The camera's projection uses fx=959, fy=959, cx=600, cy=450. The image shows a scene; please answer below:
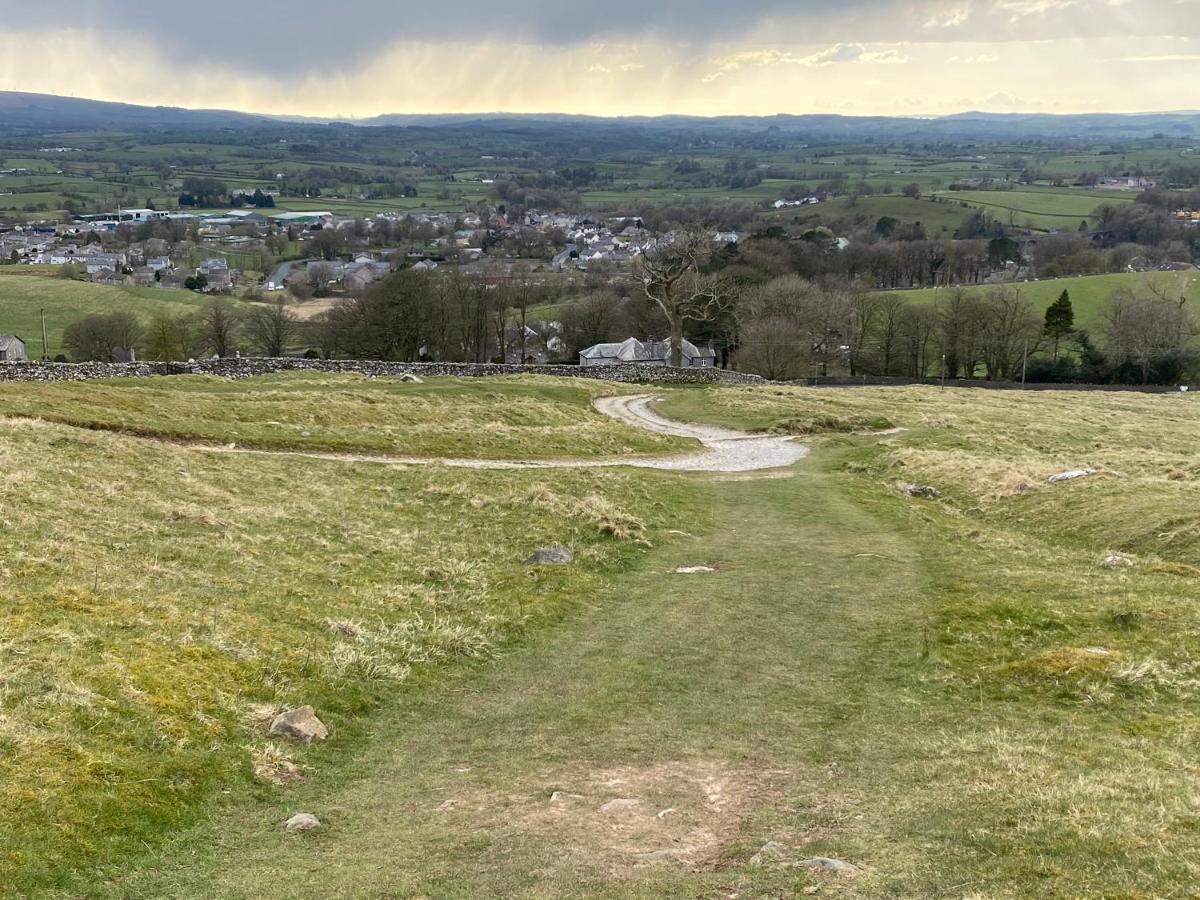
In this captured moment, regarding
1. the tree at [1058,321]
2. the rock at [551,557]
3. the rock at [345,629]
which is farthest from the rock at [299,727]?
the tree at [1058,321]

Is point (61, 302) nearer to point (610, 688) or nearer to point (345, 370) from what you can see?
point (345, 370)

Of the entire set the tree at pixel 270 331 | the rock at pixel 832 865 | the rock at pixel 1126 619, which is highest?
the rock at pixel 832 865

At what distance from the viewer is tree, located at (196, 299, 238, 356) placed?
9612 cm

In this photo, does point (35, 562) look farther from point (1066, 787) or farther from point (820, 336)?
point (820, 336)

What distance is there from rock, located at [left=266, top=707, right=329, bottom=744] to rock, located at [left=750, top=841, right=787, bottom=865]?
19.0 feet

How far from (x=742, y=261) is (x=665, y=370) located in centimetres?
6212

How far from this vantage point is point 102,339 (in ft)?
320

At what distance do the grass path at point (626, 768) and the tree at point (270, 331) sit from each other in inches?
3380

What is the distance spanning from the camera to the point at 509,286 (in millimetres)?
105938

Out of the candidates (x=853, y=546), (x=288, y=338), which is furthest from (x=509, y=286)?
(x=853, y=546)

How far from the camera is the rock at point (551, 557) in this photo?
840 inches

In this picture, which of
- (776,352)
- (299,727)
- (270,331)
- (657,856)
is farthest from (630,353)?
(657,856)

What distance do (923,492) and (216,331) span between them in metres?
82.1

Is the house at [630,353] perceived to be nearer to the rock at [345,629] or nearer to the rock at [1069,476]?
the rock at [1069,476]
